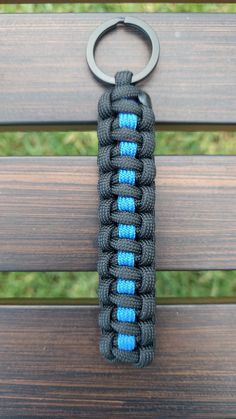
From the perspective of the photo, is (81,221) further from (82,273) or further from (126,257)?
(82,273)

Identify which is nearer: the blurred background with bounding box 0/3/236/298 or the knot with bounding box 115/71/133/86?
the knot with bounding box 115/71/133/86

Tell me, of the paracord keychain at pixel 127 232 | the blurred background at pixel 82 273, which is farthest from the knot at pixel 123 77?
the blurred background at pixel 82 273

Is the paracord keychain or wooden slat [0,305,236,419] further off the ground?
the paracord keychain

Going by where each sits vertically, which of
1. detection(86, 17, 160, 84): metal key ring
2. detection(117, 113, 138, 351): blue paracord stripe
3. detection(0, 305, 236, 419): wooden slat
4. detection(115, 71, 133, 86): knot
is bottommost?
detection(0, 305, 236, 419): wooden slat

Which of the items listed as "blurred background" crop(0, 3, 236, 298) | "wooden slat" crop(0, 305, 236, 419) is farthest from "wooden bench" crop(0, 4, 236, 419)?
"blurred background" crop(0, 3, 236, 298)

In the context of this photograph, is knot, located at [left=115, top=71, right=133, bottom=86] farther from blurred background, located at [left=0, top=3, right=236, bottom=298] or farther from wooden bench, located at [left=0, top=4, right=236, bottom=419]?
blurred background, located at [left=0, top=3, right=236, bottom=298]

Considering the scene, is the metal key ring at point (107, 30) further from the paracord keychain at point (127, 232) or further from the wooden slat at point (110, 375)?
the wooden slat at point (110, 375)

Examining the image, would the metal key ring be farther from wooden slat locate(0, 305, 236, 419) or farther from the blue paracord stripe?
wooden slat locate(0, 305, 236, 419)
